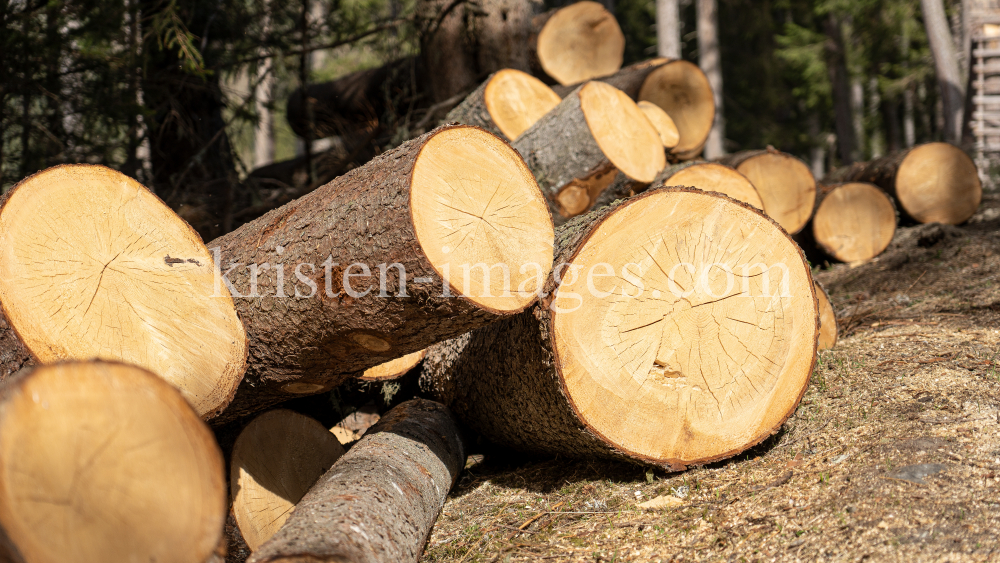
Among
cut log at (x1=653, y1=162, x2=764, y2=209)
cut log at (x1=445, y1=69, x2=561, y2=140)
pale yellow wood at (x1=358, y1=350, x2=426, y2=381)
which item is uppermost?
cut log at (x1=445, y1=69, x2=561, y2=140)

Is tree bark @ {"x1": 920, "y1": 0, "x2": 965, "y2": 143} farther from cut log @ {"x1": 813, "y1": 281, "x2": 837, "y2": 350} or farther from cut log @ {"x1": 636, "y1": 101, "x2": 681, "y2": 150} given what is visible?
cut log @ {"x1": 813, "y1": 281, "x2": 837, "y2": 350}

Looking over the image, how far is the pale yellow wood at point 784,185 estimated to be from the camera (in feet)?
15.9

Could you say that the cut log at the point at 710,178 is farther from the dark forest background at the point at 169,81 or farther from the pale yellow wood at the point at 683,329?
the dark forest background at the point at 169,81

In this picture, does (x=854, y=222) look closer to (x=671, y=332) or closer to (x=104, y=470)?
(x=671, y=332)

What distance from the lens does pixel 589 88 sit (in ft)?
11.8

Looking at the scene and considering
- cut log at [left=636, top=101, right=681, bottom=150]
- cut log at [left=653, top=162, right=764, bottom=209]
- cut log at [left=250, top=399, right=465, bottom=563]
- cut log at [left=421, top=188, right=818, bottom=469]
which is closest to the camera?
cut log at [left=250, top=399, right=465, bottom=563]

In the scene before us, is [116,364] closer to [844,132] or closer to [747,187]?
[747,187]

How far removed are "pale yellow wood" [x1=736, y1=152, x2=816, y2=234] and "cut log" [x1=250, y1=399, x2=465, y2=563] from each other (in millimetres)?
3089

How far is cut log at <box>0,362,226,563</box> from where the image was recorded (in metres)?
1.31

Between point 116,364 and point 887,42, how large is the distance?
1553cm

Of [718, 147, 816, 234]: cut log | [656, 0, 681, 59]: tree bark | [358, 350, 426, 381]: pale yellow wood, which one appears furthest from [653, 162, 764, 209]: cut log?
[656, 0, 681, 59]: tree bark

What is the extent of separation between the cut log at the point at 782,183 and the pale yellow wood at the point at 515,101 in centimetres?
149

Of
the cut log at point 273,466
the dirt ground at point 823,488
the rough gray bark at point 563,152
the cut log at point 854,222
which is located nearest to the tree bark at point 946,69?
the cut log at point 854,222

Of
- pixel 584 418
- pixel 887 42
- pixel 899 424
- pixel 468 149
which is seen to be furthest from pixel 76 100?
pixel 887 42
